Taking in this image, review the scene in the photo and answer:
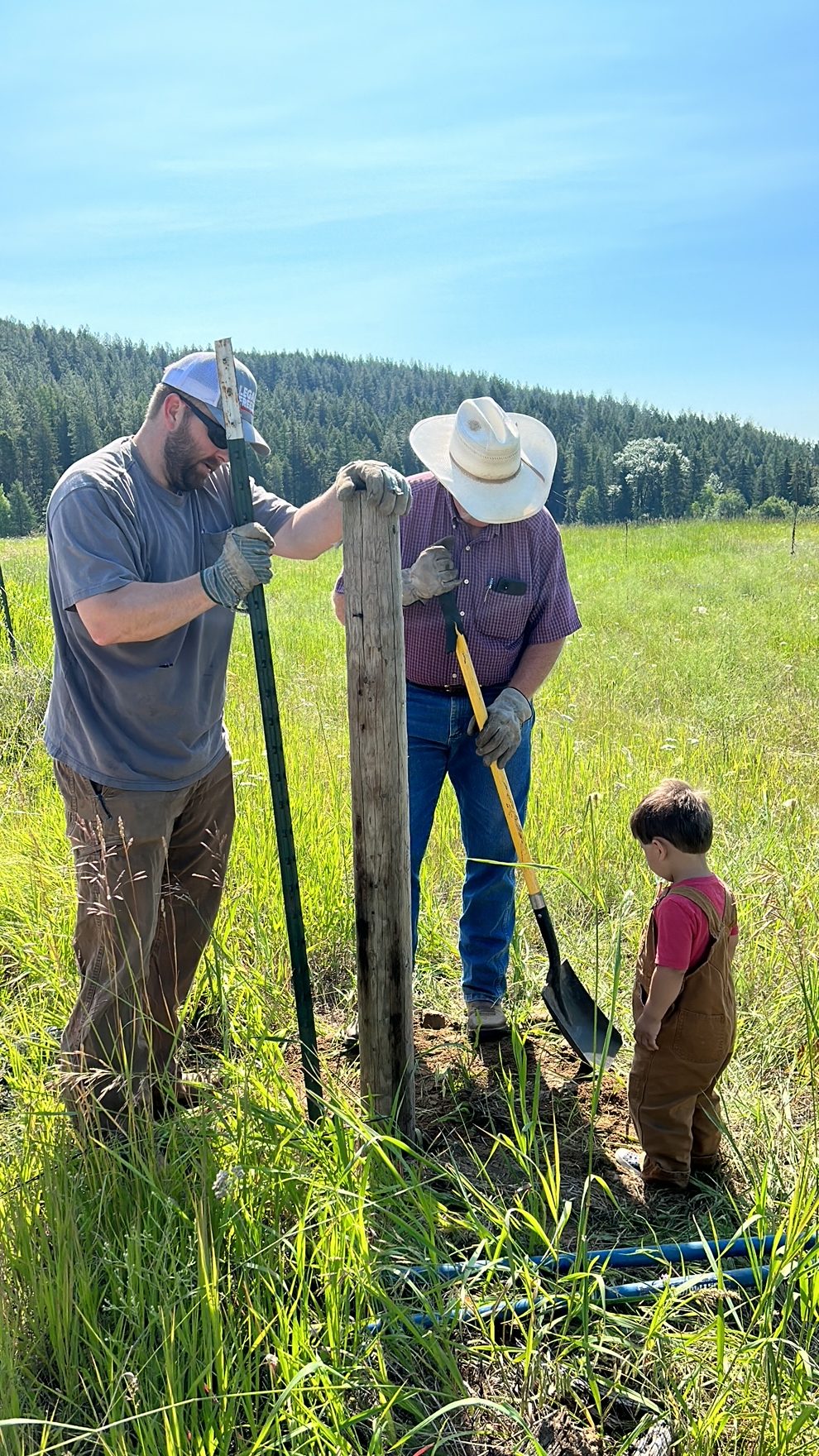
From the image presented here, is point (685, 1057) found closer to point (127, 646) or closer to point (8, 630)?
point (127, 646)

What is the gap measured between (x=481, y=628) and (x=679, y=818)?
109 centimetres

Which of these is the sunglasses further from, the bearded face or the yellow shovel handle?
the yellow shovel handle

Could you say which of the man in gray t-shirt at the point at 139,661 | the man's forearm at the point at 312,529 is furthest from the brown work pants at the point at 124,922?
the man's forearm at the point at 312,529

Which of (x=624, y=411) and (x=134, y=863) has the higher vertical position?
(x=624, y=411)

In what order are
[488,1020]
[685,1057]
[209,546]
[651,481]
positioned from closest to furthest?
[685,1057]
[209,546]
[488,1020]
[651,481]

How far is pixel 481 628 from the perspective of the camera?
10.1ft

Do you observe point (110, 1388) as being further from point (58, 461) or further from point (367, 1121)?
point (58, 461)

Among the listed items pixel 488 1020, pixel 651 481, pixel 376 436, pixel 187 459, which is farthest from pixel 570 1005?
pixel 376 436

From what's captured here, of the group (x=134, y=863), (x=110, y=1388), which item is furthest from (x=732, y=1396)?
(x=134, y=863)

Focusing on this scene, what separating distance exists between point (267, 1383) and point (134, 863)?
123 centimetres

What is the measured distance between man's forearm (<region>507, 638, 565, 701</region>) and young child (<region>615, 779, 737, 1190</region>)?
905mm

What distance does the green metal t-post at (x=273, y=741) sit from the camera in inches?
88.8

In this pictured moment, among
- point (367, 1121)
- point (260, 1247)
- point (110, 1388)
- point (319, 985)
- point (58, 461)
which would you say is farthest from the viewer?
point (58, 461)

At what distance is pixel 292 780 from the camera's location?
479 cm
